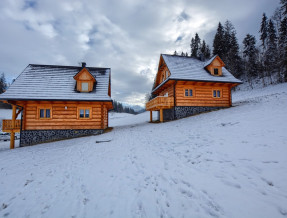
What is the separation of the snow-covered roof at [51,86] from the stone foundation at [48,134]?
11.6 ft

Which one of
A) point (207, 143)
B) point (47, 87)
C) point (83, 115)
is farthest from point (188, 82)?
point (47, 87)

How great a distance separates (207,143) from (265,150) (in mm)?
2098

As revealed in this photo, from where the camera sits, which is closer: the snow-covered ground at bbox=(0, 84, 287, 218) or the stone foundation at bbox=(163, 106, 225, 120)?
the snow-covered ground at bbox=(0, 84, 287, 218)

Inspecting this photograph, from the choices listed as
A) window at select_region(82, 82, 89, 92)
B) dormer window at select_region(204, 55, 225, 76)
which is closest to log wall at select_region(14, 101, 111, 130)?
window at select_region(82, 82, 89, 92)

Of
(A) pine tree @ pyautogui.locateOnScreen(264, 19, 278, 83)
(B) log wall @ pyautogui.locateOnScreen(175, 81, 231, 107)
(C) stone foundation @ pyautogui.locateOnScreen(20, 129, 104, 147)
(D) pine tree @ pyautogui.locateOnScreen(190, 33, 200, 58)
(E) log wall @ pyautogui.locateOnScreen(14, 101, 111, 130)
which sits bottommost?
(C) stone foundation @ pyautogui.locateOnScreen(20, 129, 104, 147)

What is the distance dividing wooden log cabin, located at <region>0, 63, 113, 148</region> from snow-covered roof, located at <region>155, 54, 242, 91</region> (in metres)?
8.84

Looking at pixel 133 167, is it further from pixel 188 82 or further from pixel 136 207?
pixel 188 82

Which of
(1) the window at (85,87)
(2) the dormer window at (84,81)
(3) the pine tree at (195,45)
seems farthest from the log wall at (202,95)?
(3) the pine tree at (195,45)

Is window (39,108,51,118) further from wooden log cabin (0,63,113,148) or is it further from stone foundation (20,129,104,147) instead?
stone foundation (20,129,104,147)

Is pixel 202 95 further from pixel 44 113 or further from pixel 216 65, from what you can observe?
pixel 44 113

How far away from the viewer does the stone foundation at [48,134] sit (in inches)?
539

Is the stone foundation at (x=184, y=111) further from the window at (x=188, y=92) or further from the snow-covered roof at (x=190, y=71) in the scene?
the snow-covered roof at (x=190, y=71)

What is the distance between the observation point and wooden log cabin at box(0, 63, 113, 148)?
44.7 ft

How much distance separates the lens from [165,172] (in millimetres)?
4383
